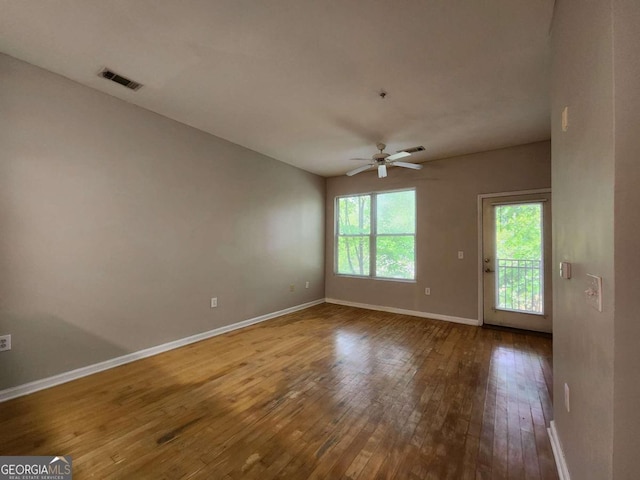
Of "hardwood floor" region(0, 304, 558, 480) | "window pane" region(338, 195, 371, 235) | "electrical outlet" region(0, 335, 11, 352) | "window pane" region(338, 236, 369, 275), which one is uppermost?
"window pane" region(338, 195, 371, 235)

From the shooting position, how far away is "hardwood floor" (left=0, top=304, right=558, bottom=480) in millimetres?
1562

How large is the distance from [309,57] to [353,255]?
401 centimetres

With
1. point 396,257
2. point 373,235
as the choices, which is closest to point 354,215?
point 373,235

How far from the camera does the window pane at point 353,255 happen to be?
5.54 m

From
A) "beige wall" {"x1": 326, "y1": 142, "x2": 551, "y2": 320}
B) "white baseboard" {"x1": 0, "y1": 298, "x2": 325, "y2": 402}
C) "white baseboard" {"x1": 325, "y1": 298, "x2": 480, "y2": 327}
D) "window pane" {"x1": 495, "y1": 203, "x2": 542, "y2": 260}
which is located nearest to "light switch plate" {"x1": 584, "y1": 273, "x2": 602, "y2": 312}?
"window pane" {"x1": 495, "y1": 203, "x2": 542, "y2": 260}

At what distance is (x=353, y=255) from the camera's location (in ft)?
18.6

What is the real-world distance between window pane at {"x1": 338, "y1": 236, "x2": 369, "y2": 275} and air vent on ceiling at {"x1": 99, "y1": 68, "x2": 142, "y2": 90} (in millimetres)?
4195

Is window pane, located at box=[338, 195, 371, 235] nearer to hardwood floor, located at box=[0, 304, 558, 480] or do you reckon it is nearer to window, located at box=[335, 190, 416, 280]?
window, located at box=[335, 190, 416, 280]

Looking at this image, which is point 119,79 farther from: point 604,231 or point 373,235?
point 373,235

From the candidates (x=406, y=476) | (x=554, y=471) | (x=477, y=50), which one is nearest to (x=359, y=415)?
(x=406, y=476)

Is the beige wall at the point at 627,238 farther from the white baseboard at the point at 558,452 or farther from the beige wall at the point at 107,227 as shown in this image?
the beige wall at the point at 107,227

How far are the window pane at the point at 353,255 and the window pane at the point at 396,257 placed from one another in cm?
26

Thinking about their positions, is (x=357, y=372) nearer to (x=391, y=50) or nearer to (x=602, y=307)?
(x=602, y=307)

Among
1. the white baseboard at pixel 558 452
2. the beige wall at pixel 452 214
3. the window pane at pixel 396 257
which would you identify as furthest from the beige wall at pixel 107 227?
the white baseboard at pixel 558 452
